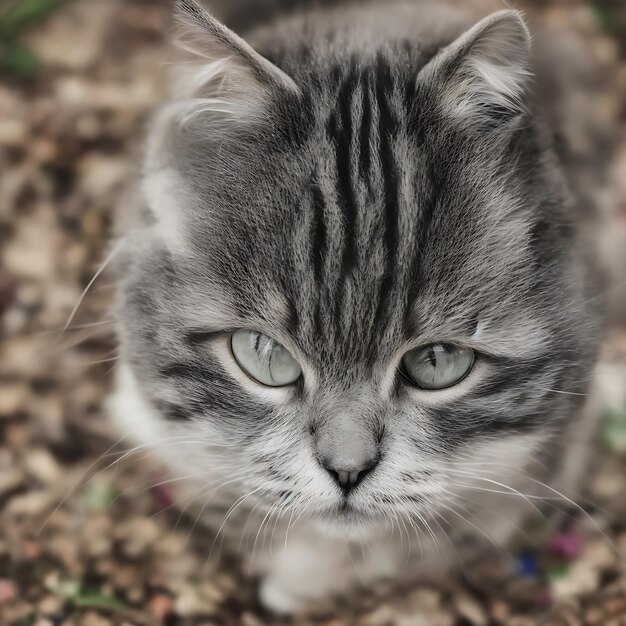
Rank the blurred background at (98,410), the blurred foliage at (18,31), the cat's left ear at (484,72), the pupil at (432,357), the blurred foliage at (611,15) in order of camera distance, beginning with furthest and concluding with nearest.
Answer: the blurred foliage at (611,15) < the blurred foliage at (18,31) < the blurred background at (98,410) < the pupil at (432,357) < the cat's left ear at (484,72)

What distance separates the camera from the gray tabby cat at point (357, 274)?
1444 millimetres

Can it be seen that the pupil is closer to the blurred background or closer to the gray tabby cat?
the gray tabby cat

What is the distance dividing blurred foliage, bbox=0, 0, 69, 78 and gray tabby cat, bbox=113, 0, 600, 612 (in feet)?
4.80

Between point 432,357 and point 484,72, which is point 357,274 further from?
point 484,72

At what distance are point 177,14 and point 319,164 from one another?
0.35 meters

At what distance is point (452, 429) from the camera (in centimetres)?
155

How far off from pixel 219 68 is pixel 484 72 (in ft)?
1.50

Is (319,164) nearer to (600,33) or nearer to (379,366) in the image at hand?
(379,366)

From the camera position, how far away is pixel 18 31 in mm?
2928

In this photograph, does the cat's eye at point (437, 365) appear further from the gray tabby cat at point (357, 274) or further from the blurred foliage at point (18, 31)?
the blurred foliage at point (18, 31)

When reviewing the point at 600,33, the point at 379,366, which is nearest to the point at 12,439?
the point at 379,366

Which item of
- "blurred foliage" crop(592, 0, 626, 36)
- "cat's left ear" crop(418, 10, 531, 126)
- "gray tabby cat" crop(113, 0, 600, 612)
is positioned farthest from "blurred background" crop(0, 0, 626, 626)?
"cat's left ear" crop(418, 10, 531, 126)

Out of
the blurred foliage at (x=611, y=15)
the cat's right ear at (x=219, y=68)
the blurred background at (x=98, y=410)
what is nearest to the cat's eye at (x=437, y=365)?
the cat's right ear at (x=219, y=68)

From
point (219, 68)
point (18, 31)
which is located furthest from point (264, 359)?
point (18, 31)
